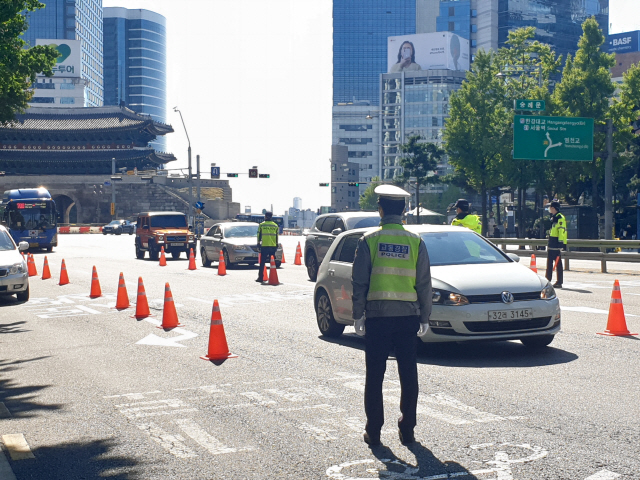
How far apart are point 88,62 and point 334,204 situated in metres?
64.6

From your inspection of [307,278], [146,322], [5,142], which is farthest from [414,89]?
[146,322]

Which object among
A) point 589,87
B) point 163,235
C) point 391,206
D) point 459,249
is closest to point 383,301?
point 391,206

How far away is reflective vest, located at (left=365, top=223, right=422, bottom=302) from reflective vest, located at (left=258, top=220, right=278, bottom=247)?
1568 centimetres

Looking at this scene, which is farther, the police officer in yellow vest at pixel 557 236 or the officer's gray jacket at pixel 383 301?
the police officer in yellow vest at pixel 557 236

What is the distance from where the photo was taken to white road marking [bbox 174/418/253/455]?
227 inches

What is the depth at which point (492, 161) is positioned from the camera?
5112cm

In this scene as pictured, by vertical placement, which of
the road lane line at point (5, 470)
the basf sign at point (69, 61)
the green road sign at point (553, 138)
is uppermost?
the basf sign at point (69, 61)

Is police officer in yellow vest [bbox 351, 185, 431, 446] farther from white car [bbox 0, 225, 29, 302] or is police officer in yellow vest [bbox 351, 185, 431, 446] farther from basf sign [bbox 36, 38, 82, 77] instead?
basf sign [bbox 36, 38, 82, 77]

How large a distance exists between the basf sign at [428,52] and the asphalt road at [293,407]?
5480 inches

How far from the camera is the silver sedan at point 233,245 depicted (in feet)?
88.2

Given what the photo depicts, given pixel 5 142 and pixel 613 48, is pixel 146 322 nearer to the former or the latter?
pixel 5 142

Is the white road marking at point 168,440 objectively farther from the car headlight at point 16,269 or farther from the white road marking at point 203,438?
the car headlight at point 16,269

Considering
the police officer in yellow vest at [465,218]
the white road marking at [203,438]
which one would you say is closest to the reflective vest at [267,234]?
the police officer in yellow vest at [465,218]

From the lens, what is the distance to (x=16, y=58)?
17.4 metres
